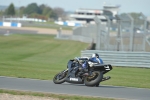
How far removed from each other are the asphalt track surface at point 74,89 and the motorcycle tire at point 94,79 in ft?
0.52

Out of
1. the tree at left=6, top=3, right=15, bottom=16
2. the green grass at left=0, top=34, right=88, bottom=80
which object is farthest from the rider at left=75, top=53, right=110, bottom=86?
the tree at left=6, top=3, right=15, bottom=16

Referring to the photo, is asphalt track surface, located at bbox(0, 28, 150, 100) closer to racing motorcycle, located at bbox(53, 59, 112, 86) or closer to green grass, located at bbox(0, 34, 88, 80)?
racing motorcycle, located at bbox(53, 59, 112, 86)

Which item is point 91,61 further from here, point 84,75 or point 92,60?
point 84,75

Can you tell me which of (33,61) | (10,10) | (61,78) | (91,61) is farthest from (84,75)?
(10,10)

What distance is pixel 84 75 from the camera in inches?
559

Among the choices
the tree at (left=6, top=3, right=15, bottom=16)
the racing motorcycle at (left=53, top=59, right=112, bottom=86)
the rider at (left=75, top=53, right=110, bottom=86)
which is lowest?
the tree at (left=6, top=3, right=15, bottom=16)

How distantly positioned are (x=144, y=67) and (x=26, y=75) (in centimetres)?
894

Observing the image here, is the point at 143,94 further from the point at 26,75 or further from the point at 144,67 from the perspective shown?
the point at 144,67

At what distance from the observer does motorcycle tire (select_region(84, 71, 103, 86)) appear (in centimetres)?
1380

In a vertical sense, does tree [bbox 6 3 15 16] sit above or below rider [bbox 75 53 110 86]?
below

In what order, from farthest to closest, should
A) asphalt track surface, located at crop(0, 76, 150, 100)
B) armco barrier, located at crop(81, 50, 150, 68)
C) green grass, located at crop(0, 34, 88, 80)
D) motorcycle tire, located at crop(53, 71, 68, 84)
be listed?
armco barrier, located at crop(81, 50, 150, 68) → green grass, located at crop(0, 34, 88, 80) → motorcycle tire, located at crop(53, 71, 68, 84) → asphalt track surface, located at crop(0, 76, 150, 100)

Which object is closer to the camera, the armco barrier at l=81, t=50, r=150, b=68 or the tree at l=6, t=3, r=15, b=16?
the armco barrier at l=81, t=50, r=150, b=68

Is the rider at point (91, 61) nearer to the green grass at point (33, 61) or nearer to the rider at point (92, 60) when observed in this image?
the rider at point (92, 60)

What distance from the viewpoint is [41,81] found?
15.5m
